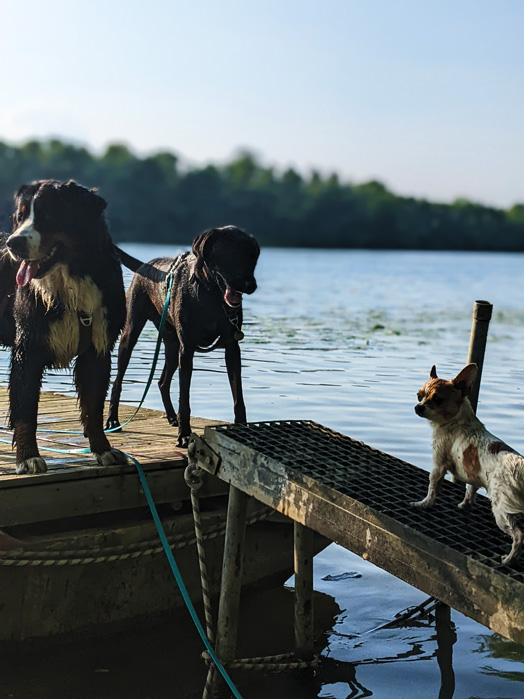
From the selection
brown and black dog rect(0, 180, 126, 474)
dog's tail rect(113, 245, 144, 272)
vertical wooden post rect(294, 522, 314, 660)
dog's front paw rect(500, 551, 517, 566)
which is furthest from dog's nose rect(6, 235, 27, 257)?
dog's front paw rect(500, 551, 517, 566)

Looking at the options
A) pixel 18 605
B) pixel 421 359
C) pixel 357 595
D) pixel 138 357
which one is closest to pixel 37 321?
pixel 18 605

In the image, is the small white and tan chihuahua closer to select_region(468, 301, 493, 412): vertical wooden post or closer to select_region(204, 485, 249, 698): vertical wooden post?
select_region(204, 485, 249, 698): vertical wooden post

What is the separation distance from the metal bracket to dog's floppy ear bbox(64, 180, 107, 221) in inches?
55.3

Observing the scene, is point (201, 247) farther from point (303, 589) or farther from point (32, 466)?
point (303, 589)

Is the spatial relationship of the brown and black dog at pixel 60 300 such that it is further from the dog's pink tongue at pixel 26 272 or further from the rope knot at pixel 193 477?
the rope knot at pixel 193 477

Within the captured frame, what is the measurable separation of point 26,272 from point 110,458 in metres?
1.25

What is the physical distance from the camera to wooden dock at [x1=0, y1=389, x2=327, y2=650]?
17.5 feet

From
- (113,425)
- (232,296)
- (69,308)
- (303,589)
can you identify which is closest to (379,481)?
(303,589)

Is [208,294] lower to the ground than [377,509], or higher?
higher

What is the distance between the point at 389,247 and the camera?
10850 centimetres

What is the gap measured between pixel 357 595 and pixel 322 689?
61.3 inches

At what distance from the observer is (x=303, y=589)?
18.2 ft

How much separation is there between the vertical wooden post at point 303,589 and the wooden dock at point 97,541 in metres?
0.68

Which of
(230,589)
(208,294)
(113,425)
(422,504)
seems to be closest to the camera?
(422,504)
